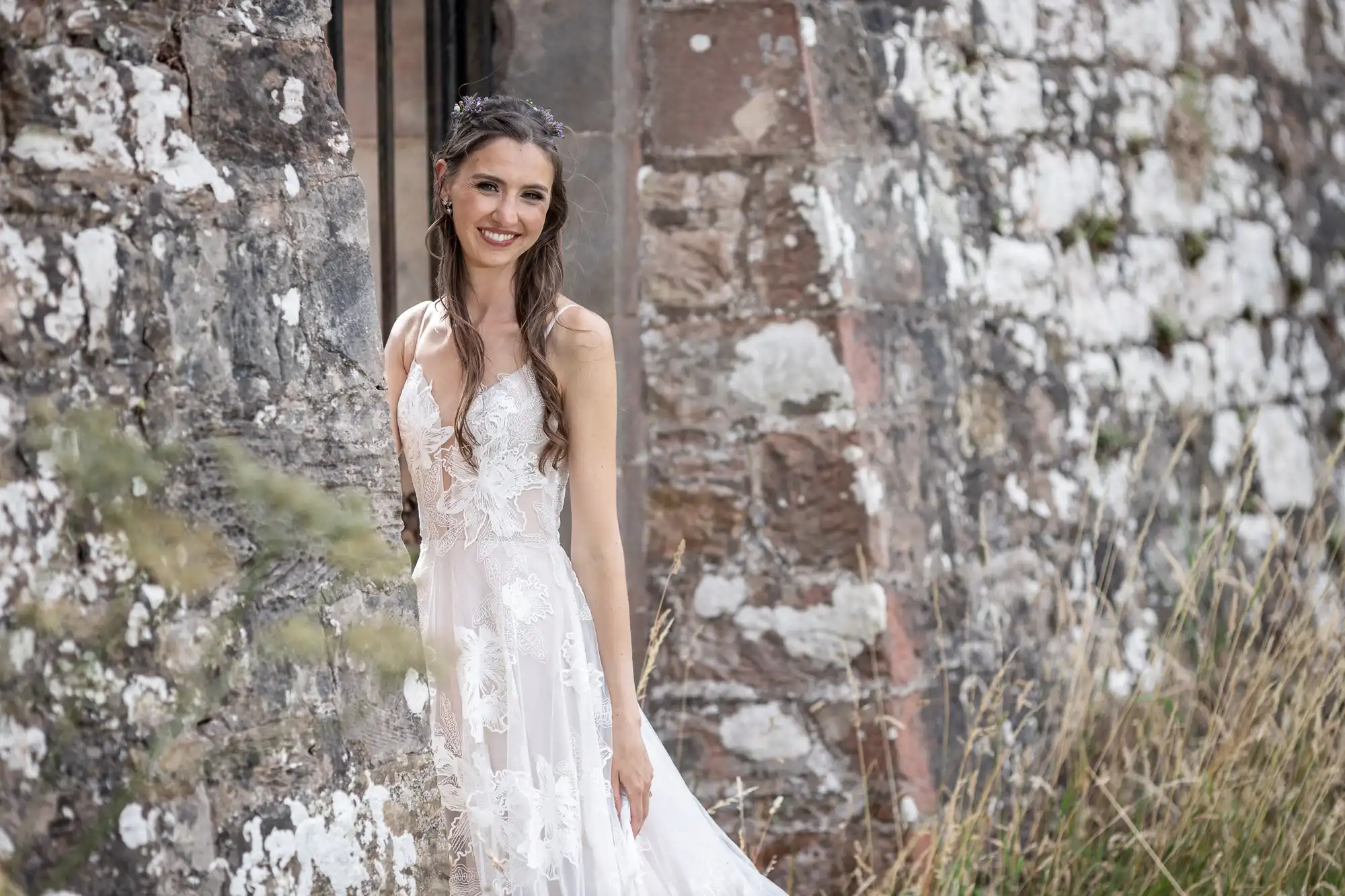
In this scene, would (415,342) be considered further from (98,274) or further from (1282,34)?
(1282,34)

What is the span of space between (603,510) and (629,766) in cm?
39

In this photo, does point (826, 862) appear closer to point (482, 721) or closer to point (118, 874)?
point (482, 721)

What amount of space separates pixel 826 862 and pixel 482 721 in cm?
136

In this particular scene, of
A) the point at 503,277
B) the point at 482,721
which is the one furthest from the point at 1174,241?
the point at 482,721

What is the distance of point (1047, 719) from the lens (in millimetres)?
3729

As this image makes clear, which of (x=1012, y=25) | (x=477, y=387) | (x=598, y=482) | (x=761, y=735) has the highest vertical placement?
(x=1012, y=25)

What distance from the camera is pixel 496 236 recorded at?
237 centimetres

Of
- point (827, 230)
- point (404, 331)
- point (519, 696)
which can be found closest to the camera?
point (519, 696)

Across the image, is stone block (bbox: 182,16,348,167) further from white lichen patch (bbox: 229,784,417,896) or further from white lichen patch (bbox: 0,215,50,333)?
white lichen patch (bbox: 229,784,417,896)

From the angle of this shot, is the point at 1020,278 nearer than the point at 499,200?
No

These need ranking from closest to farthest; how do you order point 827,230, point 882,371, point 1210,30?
point 827,230 → point 882,371 → point 1210,30

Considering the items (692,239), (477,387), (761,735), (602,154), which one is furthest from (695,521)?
(477,387)

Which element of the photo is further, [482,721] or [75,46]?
[482,721]

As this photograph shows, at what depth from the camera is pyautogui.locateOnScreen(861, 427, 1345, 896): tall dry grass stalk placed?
3213mm
